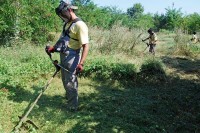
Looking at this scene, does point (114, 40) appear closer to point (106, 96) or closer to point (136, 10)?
point (106, 96)

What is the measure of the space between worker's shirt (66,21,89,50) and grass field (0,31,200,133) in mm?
1296

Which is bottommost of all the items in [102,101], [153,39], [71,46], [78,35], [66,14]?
[102,101]

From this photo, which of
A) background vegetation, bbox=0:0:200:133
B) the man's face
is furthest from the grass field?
the man's face

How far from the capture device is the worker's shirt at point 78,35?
5.29 meters

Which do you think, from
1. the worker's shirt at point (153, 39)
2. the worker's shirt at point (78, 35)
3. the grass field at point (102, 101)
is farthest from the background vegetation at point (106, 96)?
the worker's shirt at point (153, 39)

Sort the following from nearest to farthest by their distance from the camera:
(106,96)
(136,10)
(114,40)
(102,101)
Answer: (102,101) → (106,96) → (114,40) → (136,10)

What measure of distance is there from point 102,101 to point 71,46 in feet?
5.39

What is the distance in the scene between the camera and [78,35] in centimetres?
535

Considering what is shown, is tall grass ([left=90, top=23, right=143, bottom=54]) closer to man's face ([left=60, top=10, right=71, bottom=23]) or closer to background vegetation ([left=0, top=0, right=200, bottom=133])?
background vegetation ([left=0, top=0, right=200, bottom=133])

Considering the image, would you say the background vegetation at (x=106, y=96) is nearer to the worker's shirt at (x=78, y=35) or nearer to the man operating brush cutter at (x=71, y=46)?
the man operating brush cutter at (x=71, y=46)

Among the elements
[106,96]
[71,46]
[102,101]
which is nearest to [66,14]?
[71,46]

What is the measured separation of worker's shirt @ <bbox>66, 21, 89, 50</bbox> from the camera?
5.29 metres

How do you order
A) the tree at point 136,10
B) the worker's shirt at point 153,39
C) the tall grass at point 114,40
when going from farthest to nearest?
the tree at point 136,10
the worker's shirt at point 153,39
the tall grass at point 114,40

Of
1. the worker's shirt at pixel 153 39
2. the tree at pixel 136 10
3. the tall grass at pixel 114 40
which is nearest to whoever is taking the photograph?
the tall grass at pixel 114 40
